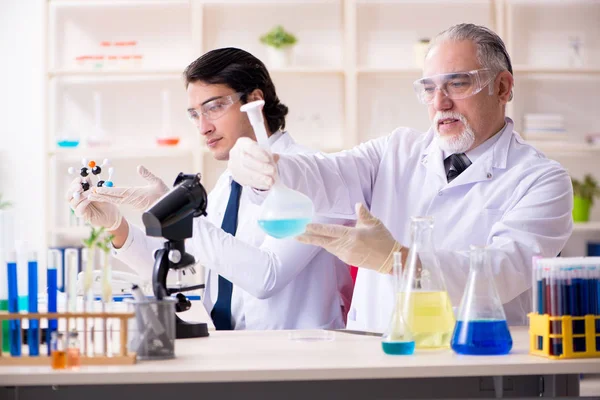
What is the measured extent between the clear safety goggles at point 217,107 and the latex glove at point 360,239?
101 cm

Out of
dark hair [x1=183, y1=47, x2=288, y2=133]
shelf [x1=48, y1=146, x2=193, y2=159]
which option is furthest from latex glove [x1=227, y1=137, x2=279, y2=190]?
shelf [x1=48, y1=146, x2=193, y2=159]

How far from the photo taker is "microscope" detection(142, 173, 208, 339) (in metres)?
1.63

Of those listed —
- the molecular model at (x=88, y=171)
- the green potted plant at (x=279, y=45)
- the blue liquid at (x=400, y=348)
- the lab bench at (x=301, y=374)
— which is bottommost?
the lab bench at (x=301, y=374)

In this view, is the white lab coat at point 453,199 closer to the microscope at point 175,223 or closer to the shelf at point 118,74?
the microscope at point 175,223

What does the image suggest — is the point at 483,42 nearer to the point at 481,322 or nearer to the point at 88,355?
the point at 481,322

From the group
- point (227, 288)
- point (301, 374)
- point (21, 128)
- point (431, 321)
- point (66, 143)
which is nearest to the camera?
point (301, 374)

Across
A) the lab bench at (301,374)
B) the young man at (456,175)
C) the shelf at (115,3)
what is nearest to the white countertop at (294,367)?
the lab bench at (301,374)

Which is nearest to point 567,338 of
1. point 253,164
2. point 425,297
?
point 425,297

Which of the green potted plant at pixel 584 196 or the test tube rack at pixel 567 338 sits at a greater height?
the green potted plant at pixel 584 196

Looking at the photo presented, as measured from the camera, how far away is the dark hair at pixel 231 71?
2602 mm

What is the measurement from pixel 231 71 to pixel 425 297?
4.39 feet

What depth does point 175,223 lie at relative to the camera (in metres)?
1.67

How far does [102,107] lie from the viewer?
16.2 ft

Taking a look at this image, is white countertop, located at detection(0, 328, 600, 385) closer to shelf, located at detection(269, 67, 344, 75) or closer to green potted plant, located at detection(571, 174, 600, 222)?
shelf, located at detection(269, 67, 344, 75)
